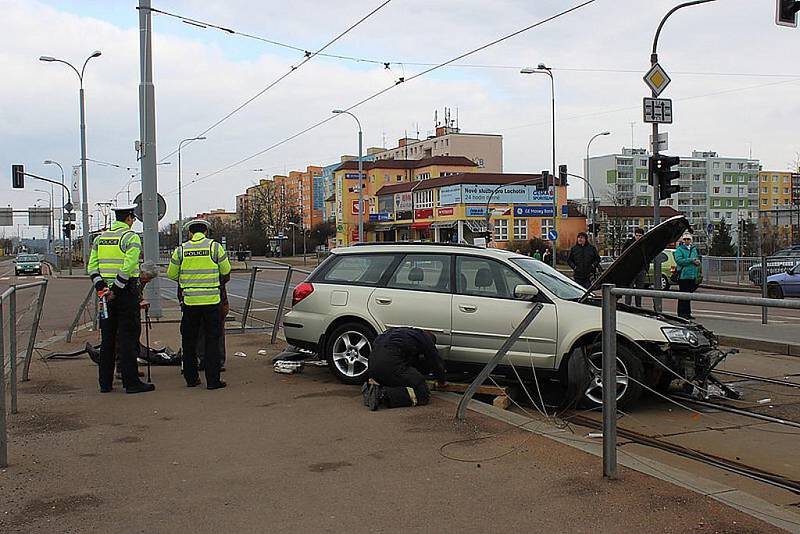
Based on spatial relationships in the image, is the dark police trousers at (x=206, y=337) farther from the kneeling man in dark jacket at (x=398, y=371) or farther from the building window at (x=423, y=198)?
the building window at (x=423, y=198)

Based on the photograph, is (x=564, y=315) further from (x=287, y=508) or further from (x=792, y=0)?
(x=792, y=0)

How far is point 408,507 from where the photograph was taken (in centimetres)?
472

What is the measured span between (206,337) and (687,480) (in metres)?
5.37

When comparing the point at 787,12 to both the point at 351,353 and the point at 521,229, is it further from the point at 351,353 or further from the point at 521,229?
the point at 521,229

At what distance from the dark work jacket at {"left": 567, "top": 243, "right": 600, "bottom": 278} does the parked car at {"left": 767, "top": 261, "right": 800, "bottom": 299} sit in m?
8.67

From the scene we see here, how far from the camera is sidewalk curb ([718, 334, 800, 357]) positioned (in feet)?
16.4

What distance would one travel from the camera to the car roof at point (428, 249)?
877cm

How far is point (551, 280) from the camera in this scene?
28.4 ft

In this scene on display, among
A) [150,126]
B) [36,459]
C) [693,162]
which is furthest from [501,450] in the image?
[693,162]

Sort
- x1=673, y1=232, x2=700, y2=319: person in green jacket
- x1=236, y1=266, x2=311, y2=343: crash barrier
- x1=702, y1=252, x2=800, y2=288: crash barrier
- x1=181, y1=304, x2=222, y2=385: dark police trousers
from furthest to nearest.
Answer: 1. x1=702, y1=252, x2=800, y2=288: crash barrier
2. x1=673, y1=232, x2=700, y2=319: person in green jacket
3. x1=236, y1=266, x2=311, y2=343: crash barrier
4. x1=181, y1=304, x2=222, y2=385: dark police trousers

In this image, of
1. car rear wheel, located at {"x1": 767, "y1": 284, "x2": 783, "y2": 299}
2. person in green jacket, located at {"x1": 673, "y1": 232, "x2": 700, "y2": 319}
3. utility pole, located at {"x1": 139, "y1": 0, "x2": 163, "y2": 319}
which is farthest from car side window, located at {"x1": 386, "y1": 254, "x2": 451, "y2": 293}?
car rear wheel, located at {"x1": 767, "y1": 284, "x2": 783, "y2": 299}

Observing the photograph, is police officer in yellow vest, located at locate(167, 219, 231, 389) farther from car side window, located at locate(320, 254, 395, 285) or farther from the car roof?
the car roof

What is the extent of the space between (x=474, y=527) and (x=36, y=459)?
132 inches

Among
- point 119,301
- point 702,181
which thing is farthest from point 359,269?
point 702,181
